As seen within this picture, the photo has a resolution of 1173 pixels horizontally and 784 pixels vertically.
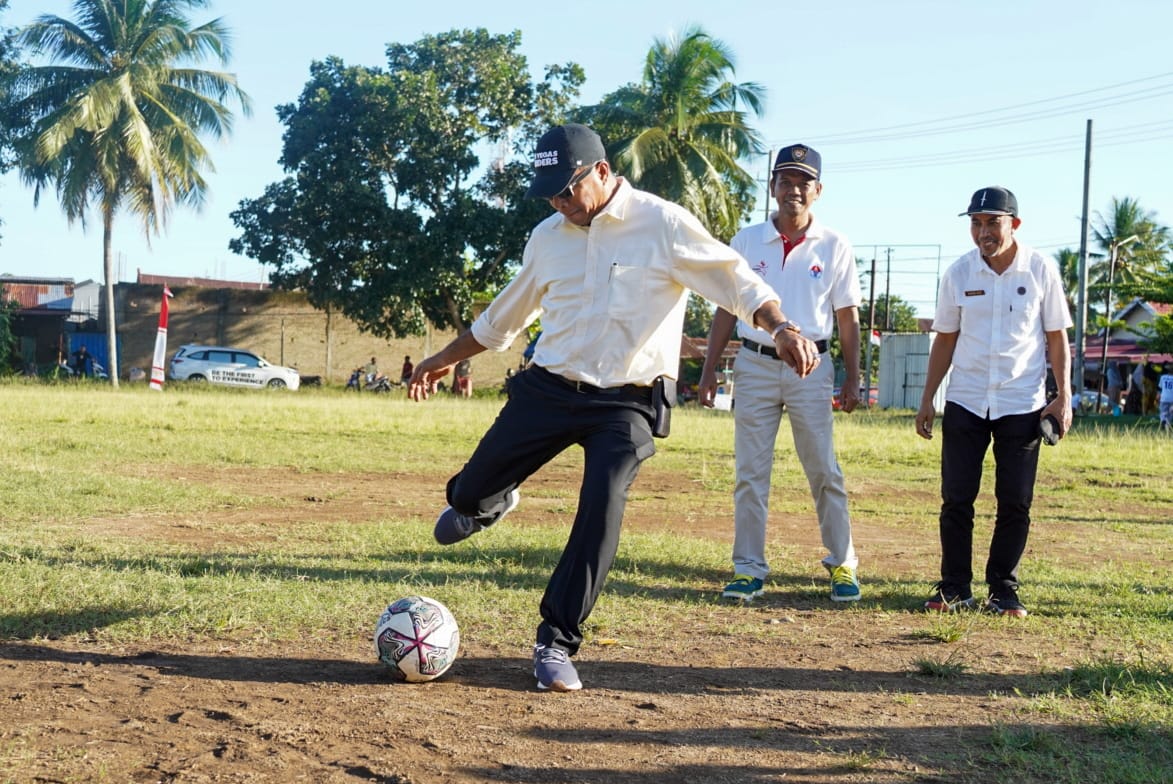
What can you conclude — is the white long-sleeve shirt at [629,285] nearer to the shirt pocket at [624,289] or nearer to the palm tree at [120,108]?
the shirt pocket at [624,289]

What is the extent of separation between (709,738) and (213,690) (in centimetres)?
171

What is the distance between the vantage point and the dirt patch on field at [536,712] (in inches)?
134

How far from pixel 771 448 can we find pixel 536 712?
2.77m

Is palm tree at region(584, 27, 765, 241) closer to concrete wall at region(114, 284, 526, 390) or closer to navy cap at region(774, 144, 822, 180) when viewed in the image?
concrete wall at region(114, 284, 526, 390)

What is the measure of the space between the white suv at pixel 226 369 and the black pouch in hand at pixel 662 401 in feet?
118

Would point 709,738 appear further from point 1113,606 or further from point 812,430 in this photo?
point 1113,606

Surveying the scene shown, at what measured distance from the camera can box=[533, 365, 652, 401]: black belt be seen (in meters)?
4.50

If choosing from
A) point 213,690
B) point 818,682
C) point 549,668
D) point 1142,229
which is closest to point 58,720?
point 213,690

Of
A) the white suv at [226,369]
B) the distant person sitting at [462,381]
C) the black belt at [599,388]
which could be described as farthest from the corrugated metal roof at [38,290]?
the black belt at [599,388]

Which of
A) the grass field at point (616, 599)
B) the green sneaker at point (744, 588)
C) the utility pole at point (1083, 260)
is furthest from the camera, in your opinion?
the utility pole at point (1083, 260)

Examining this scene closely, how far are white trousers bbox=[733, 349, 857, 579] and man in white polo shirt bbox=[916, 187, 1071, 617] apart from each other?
20.7 inches

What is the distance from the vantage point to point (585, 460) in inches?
178

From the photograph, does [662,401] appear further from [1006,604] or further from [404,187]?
[404,187]

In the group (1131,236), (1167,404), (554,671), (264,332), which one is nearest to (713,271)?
(554,671)
